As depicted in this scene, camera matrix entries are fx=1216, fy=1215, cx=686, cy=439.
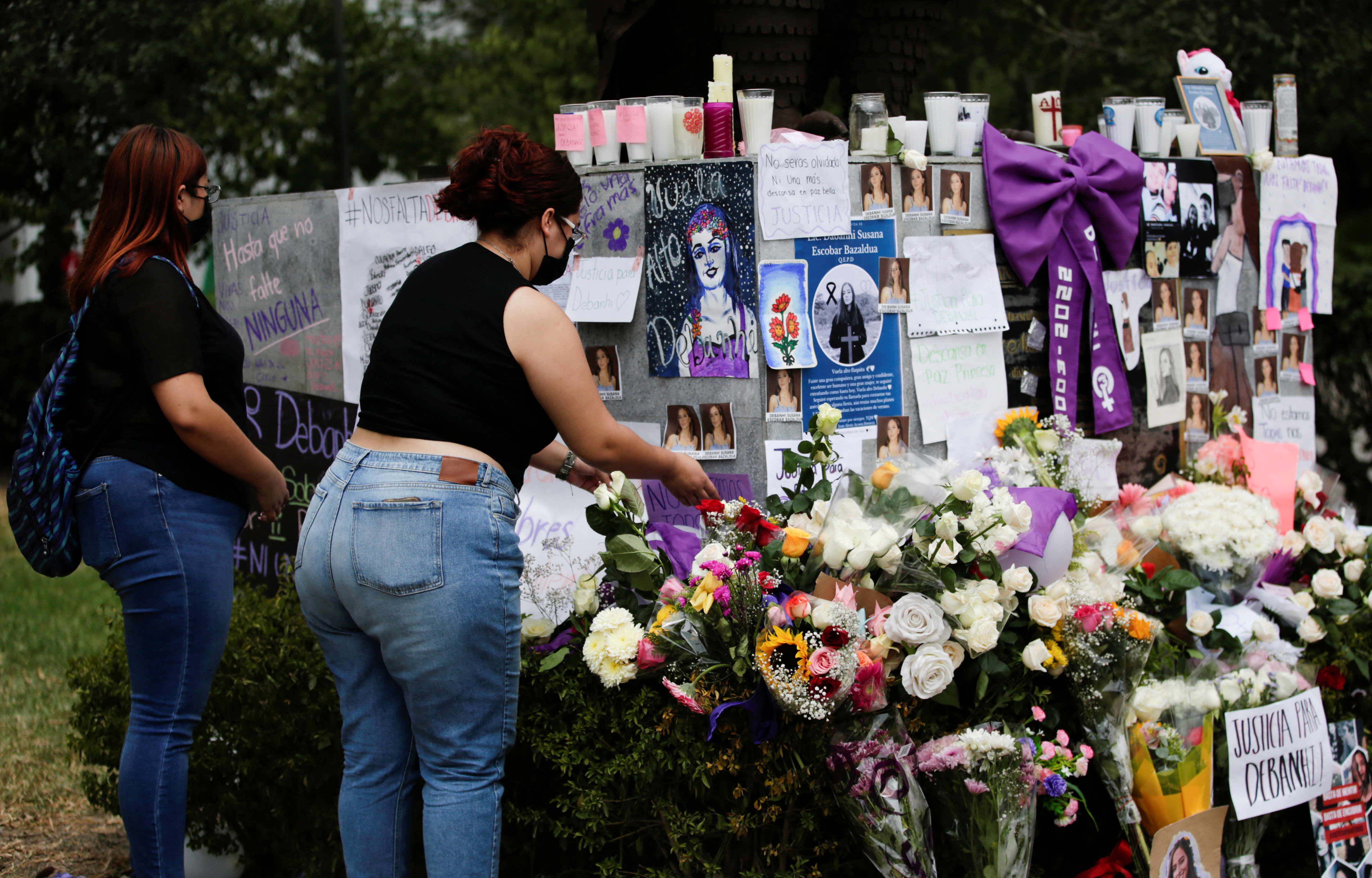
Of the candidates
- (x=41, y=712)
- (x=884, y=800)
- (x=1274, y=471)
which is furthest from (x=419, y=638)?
(x=41, y=712)

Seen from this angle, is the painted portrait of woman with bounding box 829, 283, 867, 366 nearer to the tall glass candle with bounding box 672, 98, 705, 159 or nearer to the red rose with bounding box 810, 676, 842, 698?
the tall glass candle with bounding box 672, 98, 705, 159

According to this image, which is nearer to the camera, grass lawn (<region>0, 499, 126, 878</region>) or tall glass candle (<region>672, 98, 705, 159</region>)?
tall glass candle (<region>672, 98, 705, 159</region>)

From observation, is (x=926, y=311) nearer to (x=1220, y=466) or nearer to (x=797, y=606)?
(x=1220, y=466)

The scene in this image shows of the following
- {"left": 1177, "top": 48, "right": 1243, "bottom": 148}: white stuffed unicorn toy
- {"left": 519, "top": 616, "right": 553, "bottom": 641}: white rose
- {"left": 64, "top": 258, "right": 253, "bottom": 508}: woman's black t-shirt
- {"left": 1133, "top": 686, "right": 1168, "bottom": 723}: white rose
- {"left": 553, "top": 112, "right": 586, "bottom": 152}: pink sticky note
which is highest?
{"left": 1177, "top": 48, "right": 1243, "bottom": 148}: white stuffed unicorn toy

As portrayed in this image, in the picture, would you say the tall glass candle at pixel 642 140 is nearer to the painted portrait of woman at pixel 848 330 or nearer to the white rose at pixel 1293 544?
the painted portrait of woman at pixel 848 330

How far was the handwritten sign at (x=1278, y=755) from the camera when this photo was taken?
2809 millimetres

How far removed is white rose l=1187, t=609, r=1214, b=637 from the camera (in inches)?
116

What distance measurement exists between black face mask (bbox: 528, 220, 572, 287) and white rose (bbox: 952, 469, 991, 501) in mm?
931

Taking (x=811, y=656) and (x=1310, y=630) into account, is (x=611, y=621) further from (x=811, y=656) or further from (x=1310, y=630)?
(x=1310, y=630)

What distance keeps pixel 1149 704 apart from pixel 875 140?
1609 millimetres

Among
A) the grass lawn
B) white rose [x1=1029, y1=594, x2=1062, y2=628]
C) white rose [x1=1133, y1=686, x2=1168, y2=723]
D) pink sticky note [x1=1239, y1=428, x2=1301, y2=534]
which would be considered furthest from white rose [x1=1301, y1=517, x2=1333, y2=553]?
the grass lawn

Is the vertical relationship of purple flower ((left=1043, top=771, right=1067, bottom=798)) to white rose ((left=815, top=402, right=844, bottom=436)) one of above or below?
below

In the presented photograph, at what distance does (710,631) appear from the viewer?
97.3 inches

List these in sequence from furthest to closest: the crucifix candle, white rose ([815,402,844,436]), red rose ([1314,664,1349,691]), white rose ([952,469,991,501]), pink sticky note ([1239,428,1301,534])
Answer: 1. the crucifix candle
2. pink sticky note ([1239,428,1301,534])
3. red rose ([1314,664,1349,691])
4. white rose ([815,402,844,436])
5. white rose ([952,469,991,501])
